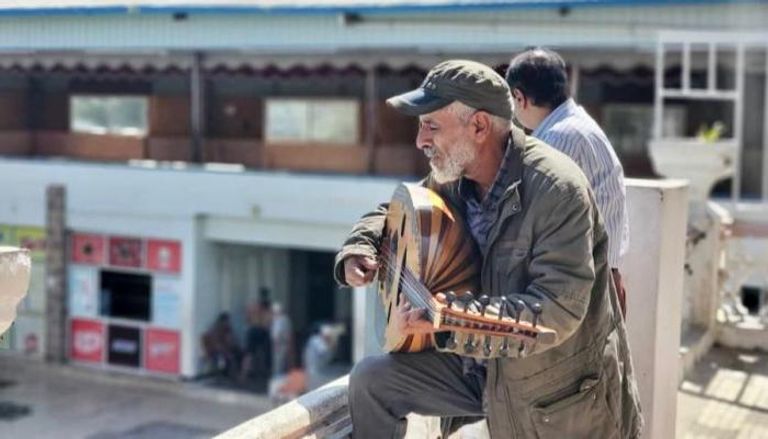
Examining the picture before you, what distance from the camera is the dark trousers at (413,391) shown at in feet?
11.1

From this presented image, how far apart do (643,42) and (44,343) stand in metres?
12.5

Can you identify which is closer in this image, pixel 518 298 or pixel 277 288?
pixel 518 298

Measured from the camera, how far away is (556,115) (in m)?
3.98

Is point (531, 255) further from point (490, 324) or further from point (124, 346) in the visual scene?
point (124, 346)

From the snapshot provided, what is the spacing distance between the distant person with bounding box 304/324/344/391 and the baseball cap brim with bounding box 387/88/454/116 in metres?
14.7

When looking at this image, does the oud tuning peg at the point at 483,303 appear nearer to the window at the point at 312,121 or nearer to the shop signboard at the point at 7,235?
the window at the point at 312,121

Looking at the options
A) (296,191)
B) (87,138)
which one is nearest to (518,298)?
(296,191)

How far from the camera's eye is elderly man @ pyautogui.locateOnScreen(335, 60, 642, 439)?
9.29ft

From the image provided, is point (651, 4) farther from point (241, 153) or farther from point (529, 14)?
point (241, 153)

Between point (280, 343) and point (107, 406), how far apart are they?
10.1 ft

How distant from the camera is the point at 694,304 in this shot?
7.25 meters

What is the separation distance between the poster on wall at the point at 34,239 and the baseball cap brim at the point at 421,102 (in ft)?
59.4

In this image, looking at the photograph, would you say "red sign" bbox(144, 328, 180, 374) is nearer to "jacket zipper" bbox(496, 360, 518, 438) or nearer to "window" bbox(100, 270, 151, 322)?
"window" bbox(100, 270, 151, 322)

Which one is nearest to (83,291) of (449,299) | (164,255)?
(164,255)
